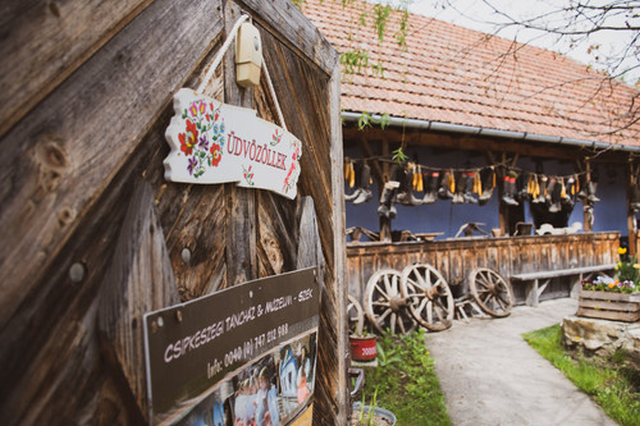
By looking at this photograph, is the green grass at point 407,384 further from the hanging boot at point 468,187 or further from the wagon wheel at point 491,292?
the hanging boot at point 468,187

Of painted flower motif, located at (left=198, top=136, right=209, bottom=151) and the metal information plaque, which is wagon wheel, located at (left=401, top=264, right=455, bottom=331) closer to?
the metal information plaque

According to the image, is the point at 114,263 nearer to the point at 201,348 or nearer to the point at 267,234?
the point at 201,348

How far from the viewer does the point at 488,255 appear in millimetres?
7875

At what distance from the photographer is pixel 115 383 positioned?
3.01ft

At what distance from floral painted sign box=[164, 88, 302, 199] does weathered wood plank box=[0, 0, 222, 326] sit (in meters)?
0.07

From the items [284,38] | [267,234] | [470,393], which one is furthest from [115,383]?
[470,393]

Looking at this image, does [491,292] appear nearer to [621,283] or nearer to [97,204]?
[621,283]

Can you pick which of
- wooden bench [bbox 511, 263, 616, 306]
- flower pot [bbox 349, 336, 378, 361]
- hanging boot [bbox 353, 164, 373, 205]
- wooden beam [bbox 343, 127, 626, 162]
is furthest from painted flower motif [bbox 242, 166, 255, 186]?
wooden bench [bbox 511, 263, 616, 306]

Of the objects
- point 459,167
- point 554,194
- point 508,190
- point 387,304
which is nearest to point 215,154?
point 387,304

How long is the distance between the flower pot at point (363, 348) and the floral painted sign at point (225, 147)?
3523 millimetres

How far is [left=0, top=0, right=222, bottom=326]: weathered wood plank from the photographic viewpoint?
2.44ft

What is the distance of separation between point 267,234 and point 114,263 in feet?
2.33

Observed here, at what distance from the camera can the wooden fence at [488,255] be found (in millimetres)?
6414

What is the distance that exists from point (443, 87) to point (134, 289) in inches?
333
